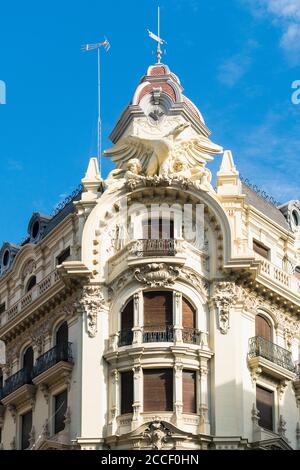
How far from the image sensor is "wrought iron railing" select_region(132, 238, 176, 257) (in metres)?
66.2

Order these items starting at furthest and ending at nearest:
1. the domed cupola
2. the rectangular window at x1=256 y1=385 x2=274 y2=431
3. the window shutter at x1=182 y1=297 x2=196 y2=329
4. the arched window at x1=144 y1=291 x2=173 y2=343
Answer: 1. the domed cupola
2. the rectangular window at x1=256 y1=385 x2=274 y2=431
3. the window shutter at x1=182 y1=297 x2=196 y2=329
4. the arched window at x1=144 y1=291 x2=173 y2=343

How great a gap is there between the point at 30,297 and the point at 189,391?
12.0 meters

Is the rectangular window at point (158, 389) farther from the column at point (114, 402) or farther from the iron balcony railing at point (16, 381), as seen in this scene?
the iron balcony railing at point (16, 381)

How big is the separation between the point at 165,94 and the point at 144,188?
543 cm

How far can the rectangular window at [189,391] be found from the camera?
210 feet

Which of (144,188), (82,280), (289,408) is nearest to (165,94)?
(144,188)

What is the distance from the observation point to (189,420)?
6359 centimetres

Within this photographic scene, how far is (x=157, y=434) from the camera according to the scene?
62594 millimetres

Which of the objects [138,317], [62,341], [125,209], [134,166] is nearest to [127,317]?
[138,317]

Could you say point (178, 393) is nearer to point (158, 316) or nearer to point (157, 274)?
point (158, 316)

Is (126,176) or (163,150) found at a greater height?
(163,150)

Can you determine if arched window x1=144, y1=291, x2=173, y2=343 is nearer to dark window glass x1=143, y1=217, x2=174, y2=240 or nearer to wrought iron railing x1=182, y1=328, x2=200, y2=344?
wrought iron railing x1=182, y1=328, x2=200, y2=344

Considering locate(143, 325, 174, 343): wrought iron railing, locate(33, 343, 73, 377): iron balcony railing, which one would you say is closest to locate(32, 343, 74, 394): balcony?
locate(33, 343, 73, 377): iron balcony railing
